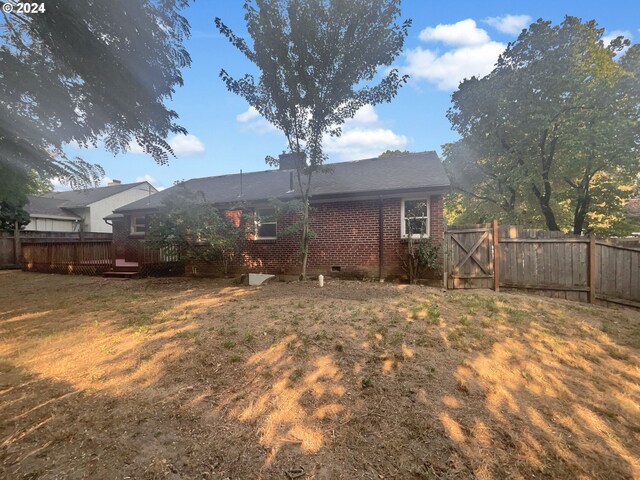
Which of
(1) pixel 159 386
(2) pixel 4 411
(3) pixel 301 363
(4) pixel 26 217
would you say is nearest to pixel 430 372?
(3) pixel 301 363

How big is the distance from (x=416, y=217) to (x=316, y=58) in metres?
5.88

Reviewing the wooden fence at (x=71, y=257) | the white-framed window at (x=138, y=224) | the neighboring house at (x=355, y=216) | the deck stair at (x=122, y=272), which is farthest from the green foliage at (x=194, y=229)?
the white-framed window at (x=138, y=224)

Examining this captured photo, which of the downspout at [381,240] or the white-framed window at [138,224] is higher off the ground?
the white-framed window at [138,224]

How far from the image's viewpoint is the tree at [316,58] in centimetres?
877

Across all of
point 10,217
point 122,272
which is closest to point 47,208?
point 10,217

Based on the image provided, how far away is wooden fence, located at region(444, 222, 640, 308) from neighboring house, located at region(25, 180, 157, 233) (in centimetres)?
2527

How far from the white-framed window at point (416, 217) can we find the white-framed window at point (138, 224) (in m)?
12.8

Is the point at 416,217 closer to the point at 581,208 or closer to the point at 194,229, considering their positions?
the point at 194,229

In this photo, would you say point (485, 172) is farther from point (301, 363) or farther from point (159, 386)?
point (159, 386)

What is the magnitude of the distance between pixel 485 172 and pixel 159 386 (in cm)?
1705

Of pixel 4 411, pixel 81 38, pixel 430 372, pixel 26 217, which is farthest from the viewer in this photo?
pixel 26 217

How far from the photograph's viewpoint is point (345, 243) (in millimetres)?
11008

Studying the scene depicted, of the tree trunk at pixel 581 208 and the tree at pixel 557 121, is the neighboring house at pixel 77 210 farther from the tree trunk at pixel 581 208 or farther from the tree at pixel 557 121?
the tree trunk at pixel 581 208

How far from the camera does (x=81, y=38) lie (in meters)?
5.75
